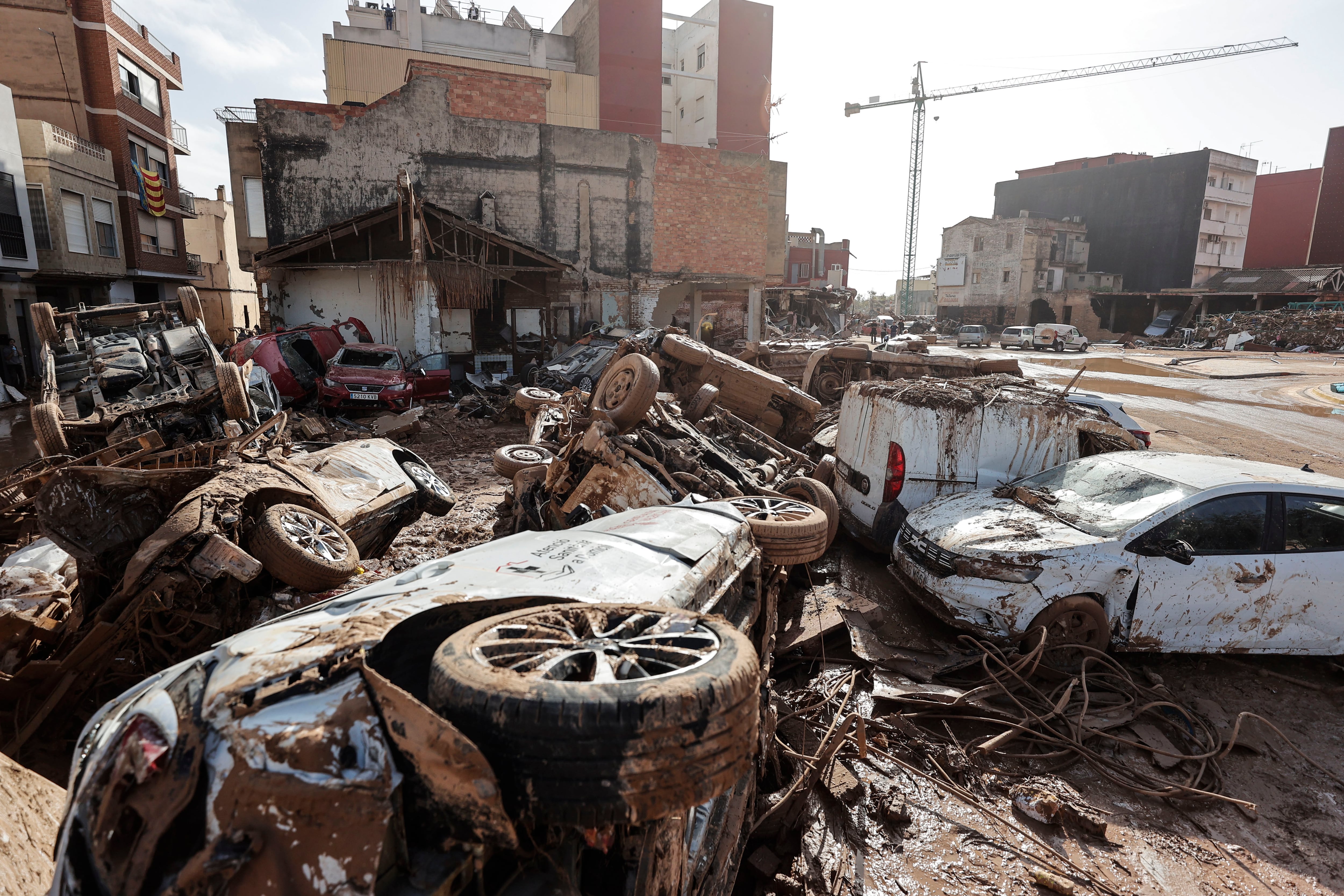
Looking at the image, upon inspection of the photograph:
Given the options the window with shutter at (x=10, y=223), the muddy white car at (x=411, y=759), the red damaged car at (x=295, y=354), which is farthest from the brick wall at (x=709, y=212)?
the muddy white car at (x=411, y=759)

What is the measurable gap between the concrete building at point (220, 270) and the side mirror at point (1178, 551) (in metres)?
40.0

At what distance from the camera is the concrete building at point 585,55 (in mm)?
34969

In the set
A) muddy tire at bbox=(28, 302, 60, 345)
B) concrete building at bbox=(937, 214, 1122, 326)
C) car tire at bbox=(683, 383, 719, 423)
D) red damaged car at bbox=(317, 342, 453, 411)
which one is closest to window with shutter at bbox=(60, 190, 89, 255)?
red damaged car at bbox=(317, 342, 453, 411)

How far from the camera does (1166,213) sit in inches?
Answer: 1921

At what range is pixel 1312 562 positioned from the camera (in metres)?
4.60

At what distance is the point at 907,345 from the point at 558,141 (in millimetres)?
14594

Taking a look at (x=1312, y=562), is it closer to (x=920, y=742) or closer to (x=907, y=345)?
(x=920, y=742)

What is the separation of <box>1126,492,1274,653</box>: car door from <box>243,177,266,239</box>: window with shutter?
26323 mm

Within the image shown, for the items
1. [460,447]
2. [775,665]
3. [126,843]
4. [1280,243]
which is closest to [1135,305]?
[1280,243]

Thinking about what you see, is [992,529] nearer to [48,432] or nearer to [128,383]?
[48,432]

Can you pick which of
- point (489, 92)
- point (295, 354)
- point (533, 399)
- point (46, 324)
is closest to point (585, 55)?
point (489, 92)

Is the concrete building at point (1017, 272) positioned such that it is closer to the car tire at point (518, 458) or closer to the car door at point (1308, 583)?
the car tire at point (518, 458)

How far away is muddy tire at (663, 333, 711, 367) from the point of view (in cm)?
911

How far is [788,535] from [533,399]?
9192 mm
